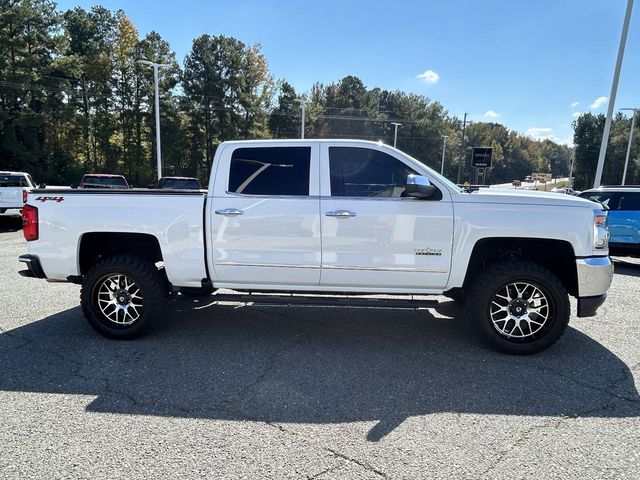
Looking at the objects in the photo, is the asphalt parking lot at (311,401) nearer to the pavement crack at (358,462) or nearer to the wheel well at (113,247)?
the pavement crack at (358,462)

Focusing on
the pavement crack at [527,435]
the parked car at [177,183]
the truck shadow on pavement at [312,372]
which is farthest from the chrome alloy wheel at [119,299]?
the parked car at [177,183]

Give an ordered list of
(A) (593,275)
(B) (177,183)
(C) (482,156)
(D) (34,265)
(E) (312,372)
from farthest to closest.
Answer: (C) (482,156), (B) (177,183), (D) (34,265), (A) (593,275), (E) (312,372)

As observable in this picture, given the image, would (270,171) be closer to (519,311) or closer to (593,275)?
(519,311)

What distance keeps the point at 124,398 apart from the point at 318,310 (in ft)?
9.54

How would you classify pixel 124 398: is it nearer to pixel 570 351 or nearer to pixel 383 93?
pixel 570 351

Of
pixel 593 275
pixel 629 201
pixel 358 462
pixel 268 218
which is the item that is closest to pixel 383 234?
pixel 268 218

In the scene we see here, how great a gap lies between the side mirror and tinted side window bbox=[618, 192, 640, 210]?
27.6ft

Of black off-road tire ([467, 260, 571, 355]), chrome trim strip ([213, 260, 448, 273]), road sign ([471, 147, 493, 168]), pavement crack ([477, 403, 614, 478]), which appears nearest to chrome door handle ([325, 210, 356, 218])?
chrome trim strip ([213, 260, 448, 273])

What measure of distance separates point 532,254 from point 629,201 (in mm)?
7338

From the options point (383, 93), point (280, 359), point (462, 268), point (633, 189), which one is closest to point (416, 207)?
point (462, 268)

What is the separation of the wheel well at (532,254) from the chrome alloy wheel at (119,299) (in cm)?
359

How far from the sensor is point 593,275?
13.9 feet

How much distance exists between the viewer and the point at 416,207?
4.34 m

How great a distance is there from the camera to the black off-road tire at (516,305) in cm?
428
